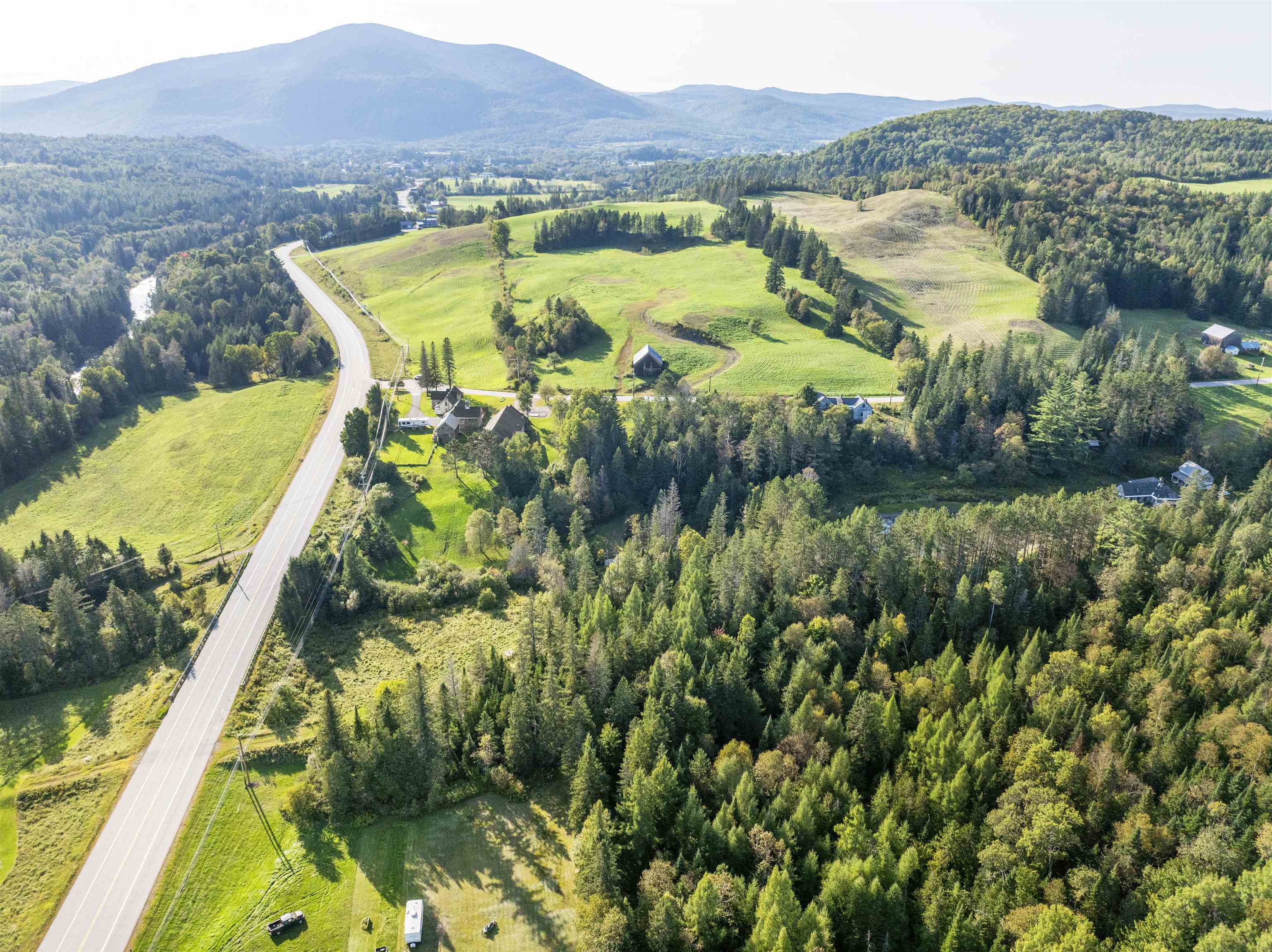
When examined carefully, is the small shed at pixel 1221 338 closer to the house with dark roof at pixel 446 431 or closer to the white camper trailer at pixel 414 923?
the house with dark roof at pixel 446 431

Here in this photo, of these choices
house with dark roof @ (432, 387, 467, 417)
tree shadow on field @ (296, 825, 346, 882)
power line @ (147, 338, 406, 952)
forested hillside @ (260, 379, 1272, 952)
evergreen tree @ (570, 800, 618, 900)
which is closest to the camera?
forested hillside @ (260, 379, 1272, 952)

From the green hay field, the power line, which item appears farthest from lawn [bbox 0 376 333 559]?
the green hay field

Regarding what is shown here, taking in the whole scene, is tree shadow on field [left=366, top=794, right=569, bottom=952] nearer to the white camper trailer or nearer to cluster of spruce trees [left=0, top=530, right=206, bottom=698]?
the white camper trailer

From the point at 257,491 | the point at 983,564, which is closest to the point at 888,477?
the point at 983,564

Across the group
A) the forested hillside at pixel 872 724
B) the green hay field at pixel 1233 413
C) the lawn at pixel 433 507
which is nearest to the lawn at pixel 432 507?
the lawn at pixel 433 507

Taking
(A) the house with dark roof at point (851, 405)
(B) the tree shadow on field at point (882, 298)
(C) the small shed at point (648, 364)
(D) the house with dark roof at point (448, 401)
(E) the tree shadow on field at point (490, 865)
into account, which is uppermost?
(B) the tree shadow on field at point (882, 298)

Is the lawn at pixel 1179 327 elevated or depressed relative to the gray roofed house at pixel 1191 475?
elevated

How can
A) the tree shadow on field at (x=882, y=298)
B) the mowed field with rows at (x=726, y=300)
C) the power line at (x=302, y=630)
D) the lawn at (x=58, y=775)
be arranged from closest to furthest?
the lawn at (x=58, y=775) → the power line at (x=302, y=630) → the mowed field with rows at (x=726, y=300) → the tree shadow on field at (x=882, y=298)
